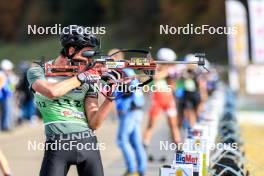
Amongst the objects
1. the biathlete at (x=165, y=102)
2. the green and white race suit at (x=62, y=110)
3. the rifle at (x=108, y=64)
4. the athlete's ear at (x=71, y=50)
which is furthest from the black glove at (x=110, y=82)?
the biathlete at (x=165, y=102)

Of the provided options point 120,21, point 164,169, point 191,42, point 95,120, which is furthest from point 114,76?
point 120,21

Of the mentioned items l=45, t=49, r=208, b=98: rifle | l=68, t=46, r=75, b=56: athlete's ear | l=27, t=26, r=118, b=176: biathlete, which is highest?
l=68, t=46, r=75, b=56: athlete's ear

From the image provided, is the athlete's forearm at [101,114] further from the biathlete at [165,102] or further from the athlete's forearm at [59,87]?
the biathlete at [165,102]

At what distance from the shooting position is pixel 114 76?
5.98 m

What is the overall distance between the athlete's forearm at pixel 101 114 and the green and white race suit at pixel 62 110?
2.1 inches

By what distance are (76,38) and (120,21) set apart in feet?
239

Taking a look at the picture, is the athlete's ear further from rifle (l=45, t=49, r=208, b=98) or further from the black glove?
the black glove

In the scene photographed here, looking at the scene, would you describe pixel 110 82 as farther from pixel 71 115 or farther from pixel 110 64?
pixel 71 115

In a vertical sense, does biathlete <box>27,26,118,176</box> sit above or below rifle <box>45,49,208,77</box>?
below

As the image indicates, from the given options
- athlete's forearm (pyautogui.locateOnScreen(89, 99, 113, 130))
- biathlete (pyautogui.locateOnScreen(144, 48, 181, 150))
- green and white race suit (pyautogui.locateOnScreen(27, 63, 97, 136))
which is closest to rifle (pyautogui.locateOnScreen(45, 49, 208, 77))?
green and white race suit (pyautogui.locateOnScreen(27, 63, 97, 136))

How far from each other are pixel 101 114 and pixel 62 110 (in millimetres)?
315

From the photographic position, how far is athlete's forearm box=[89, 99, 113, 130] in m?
5.88

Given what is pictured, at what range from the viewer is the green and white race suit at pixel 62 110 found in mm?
5941

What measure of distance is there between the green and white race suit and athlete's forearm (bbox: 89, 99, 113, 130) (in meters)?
0.05
